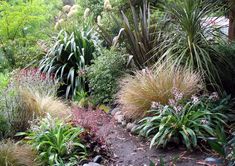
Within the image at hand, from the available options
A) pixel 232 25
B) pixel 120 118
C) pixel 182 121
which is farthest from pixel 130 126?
pixel 232 25

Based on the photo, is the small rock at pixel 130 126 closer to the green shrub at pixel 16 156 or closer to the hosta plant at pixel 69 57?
the green shrub at pixel 16 156

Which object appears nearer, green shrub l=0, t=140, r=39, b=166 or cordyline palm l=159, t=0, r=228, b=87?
green shrub l=0, t=140, r=39, b=166

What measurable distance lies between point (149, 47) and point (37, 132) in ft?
8.88

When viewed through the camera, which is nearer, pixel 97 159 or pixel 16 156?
pixel 16 156

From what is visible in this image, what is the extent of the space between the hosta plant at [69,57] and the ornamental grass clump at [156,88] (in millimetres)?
1941

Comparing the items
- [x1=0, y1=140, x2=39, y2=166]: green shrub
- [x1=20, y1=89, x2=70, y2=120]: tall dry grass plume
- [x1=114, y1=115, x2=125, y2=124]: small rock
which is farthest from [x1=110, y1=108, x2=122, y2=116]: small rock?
[x1=0, y1=140, x2=39, y2=166]: green shrub

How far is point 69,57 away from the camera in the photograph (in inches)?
259

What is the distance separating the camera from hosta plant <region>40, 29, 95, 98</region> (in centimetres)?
659

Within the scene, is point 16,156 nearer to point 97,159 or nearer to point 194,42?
point 97,159

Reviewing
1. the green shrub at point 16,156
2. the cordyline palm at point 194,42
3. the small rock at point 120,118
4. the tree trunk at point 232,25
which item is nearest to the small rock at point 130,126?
the small rock at point 120,118

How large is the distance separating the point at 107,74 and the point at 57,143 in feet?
6.93

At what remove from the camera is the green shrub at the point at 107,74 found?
5711 mm

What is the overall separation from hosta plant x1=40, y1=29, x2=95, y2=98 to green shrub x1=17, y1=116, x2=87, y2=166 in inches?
99.4

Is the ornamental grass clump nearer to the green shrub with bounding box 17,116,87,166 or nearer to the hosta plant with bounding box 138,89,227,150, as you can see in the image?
the hosta plant with bounding box 138,89,227,150
